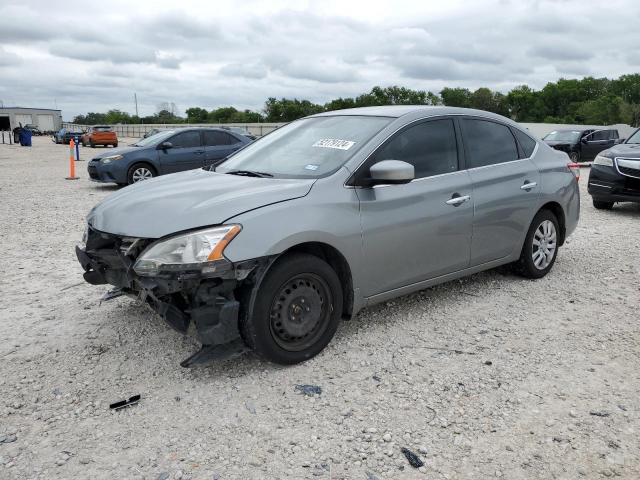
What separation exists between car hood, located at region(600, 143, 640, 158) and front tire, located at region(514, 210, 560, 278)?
14.2ft

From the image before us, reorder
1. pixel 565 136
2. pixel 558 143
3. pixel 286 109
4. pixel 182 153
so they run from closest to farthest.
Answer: pixel 182 153, pixel 558 143, pixel 565 136, pixel 286 109

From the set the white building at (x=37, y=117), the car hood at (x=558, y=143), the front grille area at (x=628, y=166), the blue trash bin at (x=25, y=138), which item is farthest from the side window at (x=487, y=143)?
the white building at (x=37, y=117)

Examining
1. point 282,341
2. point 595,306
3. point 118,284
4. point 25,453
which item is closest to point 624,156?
point 595,306

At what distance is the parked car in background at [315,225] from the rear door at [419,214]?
0.01 metres

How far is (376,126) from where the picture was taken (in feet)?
14.0

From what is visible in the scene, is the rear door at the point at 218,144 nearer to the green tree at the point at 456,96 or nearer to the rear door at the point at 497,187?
the rear door at the point at 497,187

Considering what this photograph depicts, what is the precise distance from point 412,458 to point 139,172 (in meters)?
11.4

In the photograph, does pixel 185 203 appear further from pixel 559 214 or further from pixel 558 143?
pixel 558 143

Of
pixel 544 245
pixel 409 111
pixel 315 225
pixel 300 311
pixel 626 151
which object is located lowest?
pixel 300 311

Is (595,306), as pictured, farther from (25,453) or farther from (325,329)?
(25,453)

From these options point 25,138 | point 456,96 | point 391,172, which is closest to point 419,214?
point 391,172

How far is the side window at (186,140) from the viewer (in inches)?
517

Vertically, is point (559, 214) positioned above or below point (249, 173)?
below

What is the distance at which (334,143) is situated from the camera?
13.8 feet
